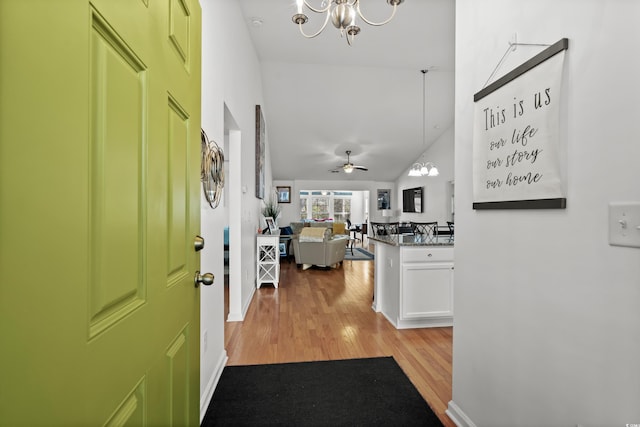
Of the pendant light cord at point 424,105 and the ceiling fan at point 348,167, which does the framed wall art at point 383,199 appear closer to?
the ceiling fan at point 348,167

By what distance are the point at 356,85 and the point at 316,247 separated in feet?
10.2

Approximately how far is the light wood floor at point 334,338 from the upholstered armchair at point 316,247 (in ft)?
5.36

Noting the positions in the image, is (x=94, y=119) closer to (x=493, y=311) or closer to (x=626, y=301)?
(x=626, y=301)

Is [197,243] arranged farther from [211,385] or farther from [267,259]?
[267,259]

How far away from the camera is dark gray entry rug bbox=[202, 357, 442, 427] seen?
66.4 inches

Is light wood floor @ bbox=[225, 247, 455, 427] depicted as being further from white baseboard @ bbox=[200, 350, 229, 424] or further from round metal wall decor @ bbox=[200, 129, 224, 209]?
round metal wall decor @ bbox=[200, 129, 224, 209]

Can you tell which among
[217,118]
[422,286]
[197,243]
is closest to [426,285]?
[422,286]

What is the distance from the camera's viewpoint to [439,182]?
816 centimetres

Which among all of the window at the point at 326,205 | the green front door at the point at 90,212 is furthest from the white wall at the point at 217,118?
the window at the point at 326,205

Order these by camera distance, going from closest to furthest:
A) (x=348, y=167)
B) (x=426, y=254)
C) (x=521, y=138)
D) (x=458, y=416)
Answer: (x=521, y=138) < (x=458, y=416) < (x=426, y=254) < (x=348, y=167)

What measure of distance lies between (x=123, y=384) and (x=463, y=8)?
204 centimetres

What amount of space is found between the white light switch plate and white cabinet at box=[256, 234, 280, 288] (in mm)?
3840

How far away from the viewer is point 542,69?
111 cm

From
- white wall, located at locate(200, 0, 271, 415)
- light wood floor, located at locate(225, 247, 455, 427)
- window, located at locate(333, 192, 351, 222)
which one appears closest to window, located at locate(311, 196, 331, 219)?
window, located at locate(333, 192, 351, 222)
